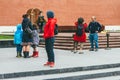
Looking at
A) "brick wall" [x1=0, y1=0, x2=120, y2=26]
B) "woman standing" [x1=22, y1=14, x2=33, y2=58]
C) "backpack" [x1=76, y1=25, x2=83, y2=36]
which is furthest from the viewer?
"brick wall" [x1=0, y1=0, x2=120, y2=26]

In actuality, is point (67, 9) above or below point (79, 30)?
above

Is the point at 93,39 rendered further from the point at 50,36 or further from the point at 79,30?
the point at 50,36

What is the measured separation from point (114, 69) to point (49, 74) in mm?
2200

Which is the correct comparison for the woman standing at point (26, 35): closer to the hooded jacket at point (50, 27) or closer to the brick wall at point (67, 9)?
the hooded jacket at point (50, 27)

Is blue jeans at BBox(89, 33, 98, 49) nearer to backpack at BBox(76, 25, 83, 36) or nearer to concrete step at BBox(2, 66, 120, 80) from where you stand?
backpack at BBox(76, 25, 83, 36)

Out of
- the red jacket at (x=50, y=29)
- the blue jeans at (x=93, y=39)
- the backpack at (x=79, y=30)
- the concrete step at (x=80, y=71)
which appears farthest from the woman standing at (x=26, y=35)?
the blue jeans at (x=93, y=39)

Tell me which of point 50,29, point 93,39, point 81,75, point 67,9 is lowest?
point 81,75

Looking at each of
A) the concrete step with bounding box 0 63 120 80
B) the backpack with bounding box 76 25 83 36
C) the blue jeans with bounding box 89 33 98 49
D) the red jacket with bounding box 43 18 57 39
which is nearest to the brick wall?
the blue jeans with bounding box 89 33 98 49

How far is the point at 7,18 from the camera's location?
1127 inches

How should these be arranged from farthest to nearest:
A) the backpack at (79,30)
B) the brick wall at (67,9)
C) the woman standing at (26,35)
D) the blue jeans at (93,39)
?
the brick wall at (67,9), the blue jeans at (93,39), the backpack at (79,30), the woman standing at (26,35)

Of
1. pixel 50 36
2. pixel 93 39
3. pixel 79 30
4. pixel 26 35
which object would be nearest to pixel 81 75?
pixel 50 36

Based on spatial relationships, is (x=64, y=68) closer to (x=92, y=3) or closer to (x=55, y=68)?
(x=55, y=68)

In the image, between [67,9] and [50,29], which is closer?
[50,29]

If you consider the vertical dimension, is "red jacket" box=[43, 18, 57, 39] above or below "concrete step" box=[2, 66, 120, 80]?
above
